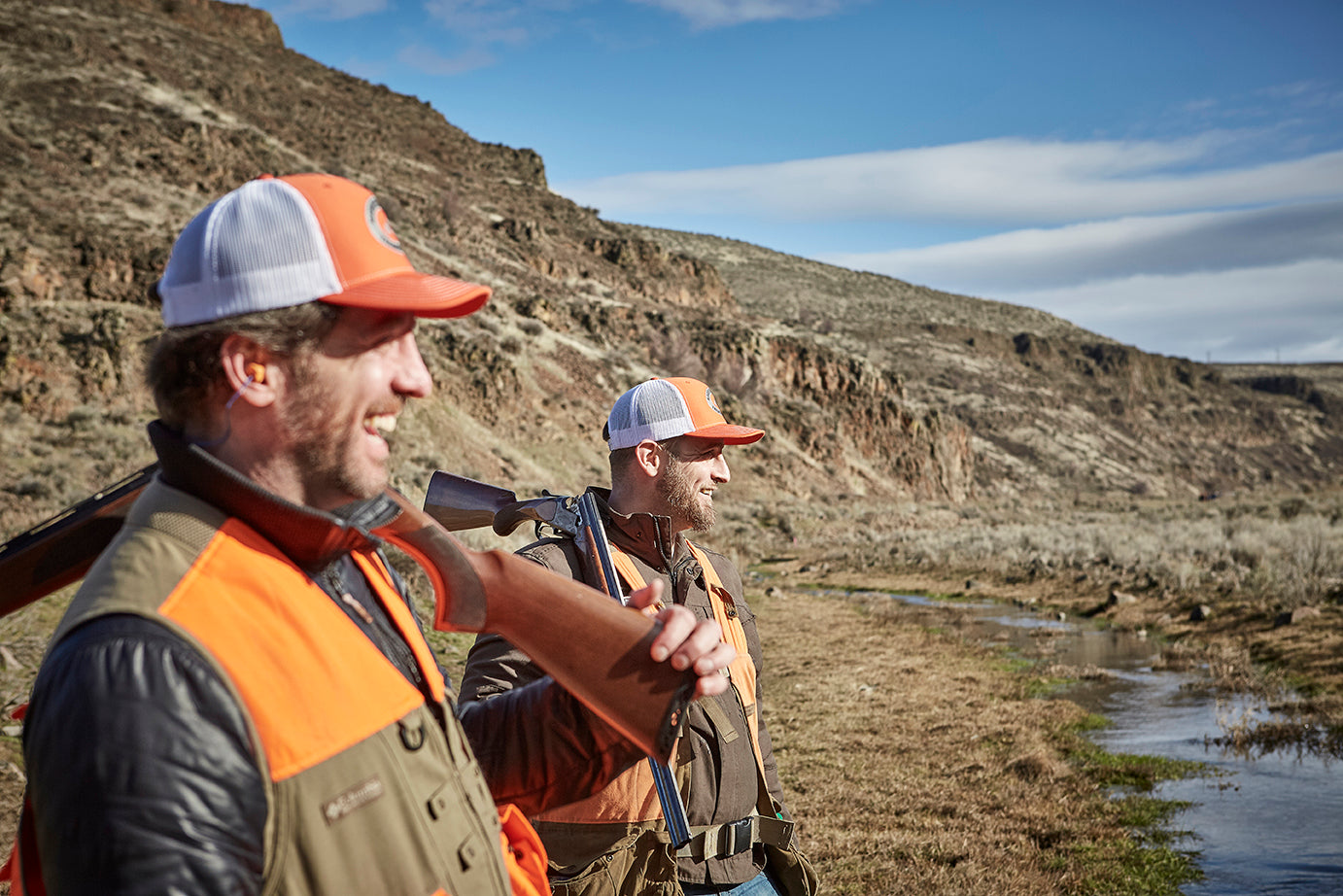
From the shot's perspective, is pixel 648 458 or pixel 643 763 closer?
pixel 643 763

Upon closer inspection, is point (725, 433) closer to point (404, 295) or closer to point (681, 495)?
point (681, 495)

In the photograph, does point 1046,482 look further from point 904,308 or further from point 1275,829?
point 1275,829

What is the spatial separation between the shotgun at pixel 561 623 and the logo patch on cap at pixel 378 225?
16.7 inches

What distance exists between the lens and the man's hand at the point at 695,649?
5.38 ft

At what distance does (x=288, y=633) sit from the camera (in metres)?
1.23

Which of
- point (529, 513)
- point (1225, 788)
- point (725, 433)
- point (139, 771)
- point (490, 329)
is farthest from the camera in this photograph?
point (490, 329)

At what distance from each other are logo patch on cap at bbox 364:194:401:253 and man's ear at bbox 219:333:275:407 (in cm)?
26

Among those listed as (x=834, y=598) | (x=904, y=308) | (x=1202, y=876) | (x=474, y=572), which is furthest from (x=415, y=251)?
(x=904, y=308)

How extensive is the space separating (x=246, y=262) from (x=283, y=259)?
0.05 meters

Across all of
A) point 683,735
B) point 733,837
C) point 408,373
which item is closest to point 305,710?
point 408,373

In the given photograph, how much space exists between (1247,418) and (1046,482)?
41.3 m

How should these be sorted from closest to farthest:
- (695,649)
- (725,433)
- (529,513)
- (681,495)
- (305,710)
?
(305,710), (695,649), (529,513), (681,495), (725,433)

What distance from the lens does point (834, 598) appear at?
20.9 metres

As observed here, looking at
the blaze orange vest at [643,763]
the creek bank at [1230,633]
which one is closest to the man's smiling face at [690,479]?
the blaze orange vest at [643,763]
